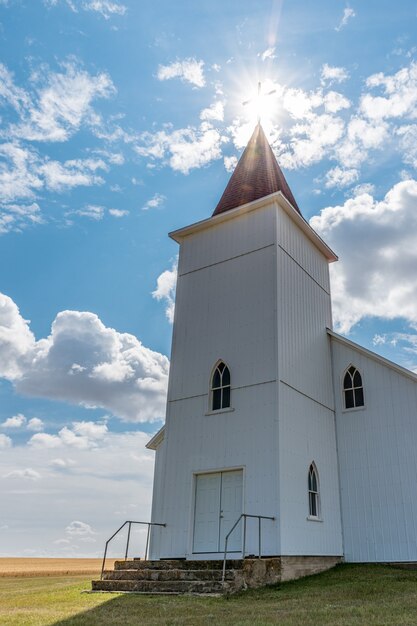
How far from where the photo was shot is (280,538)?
1396 cm

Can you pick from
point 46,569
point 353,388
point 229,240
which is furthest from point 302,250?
point 46,569

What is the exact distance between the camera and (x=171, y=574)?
12.8 metres

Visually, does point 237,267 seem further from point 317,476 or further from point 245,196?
point 317,476

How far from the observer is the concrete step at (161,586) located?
465 inches

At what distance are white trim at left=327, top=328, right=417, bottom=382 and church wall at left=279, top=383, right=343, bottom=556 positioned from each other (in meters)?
2.29

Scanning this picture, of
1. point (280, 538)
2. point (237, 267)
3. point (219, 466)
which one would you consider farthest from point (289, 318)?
point (280, 538)

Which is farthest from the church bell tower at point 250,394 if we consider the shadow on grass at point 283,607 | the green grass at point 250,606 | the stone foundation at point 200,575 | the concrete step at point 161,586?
the concrete step at point 161,586

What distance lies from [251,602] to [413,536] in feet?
23.4

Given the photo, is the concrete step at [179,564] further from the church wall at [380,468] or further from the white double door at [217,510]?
the church wall at [380,468]

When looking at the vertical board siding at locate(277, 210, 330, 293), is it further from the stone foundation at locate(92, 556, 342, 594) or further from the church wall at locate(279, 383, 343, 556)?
the stone foundation at locate(92, 556, 342, 594)

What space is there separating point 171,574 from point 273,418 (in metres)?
4.78

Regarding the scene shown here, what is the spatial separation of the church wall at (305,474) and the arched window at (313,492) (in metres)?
0.14

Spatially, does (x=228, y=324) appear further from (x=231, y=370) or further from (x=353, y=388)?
(x=353, y=388)

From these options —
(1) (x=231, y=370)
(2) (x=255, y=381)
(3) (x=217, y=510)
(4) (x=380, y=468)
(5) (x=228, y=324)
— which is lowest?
(3) (x=217, y=510)
